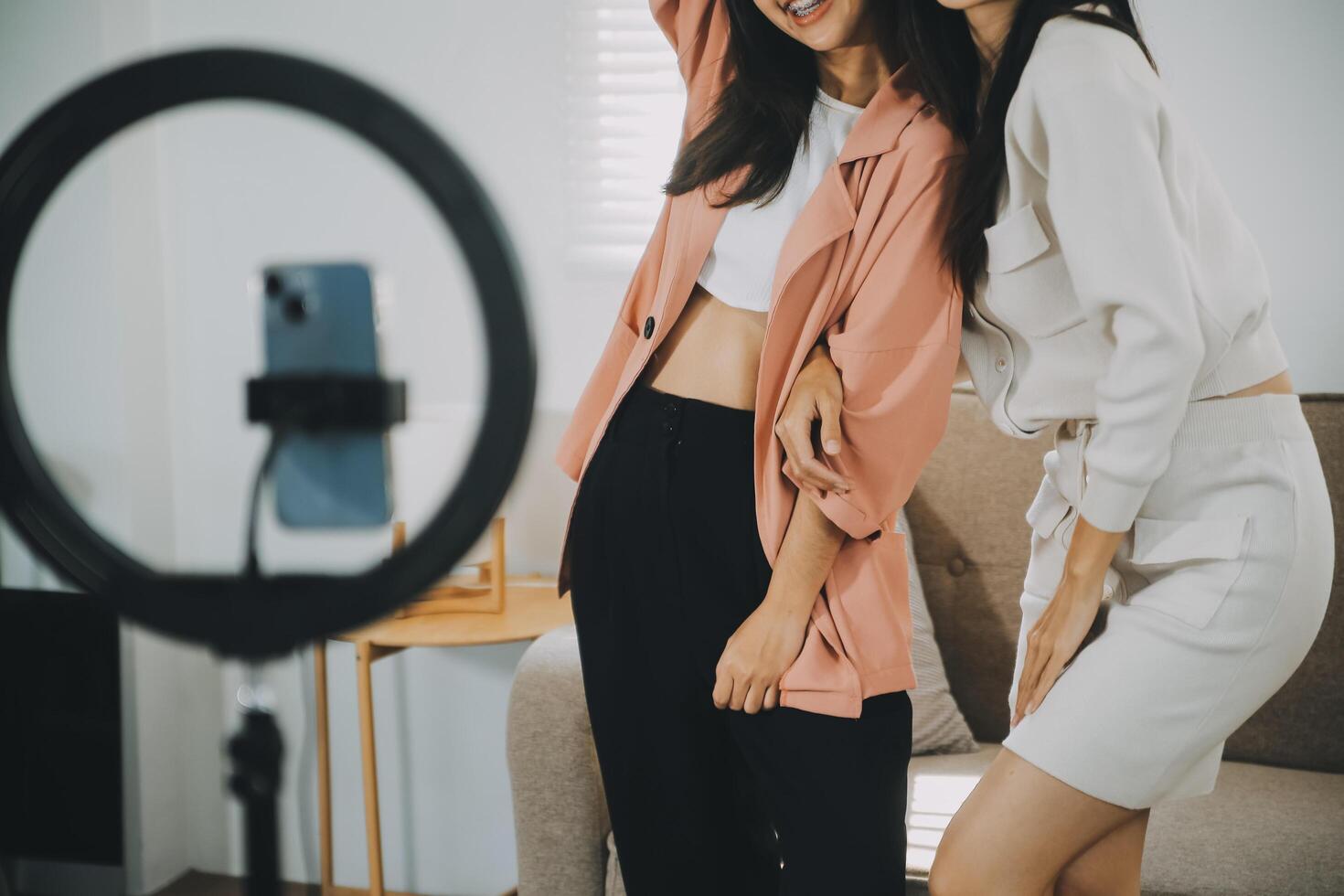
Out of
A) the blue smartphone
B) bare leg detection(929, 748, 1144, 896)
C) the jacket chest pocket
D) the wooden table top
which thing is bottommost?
the wooden table top

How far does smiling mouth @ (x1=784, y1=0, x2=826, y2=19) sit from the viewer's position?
2.83ft

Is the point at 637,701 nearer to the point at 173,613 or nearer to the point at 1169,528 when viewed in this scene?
the point at 1169,528

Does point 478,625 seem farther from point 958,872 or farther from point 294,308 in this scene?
point 294,308

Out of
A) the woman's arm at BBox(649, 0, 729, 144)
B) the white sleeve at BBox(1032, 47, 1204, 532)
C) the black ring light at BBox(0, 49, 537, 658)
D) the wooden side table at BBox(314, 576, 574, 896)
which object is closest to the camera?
the black ring light at BBox(0, 49, 537, 658)

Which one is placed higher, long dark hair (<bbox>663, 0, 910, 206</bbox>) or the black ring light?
long dark hair (<bbox>663, 0, 910, 206</bbox>)

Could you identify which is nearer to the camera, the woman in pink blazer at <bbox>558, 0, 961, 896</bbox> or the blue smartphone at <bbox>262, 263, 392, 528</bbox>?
the blue smartphone at <bbox>262, 263, 392, 528</bbox>

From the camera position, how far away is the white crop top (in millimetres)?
883

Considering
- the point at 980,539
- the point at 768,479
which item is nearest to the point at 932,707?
the point at 980,539

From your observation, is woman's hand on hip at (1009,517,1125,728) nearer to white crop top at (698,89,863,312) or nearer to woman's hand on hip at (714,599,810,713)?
woman's hand on hip at (714,599,810,713)

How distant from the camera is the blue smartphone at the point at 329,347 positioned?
0.25m

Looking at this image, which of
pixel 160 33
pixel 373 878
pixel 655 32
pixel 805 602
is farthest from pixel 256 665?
pixel 160 33

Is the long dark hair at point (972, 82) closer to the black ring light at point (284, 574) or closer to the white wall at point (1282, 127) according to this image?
the black ring light at point (284, 574)

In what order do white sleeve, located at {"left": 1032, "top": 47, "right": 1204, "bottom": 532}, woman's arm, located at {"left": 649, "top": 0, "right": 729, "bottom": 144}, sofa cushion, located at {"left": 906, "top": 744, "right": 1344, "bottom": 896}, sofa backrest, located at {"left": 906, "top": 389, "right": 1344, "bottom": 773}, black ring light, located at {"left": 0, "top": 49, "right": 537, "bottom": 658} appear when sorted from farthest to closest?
sofa backrest, located at {"left": 906, "top": 389, "right": 1344, "bottom": 773} < sofa cushion, located at {"left": 906, "top": 744, "right": 1344, "bottom": 896} < woman's arm, located at {"left": 649, "top": 0, "right": 729, "bottom": 144} < white sleeve, located at {"left": 1032, "top": 47, "right": 1204, "bottom": 532} < black ring light, located at {"left": 0, "top": 49, "right": 537, "bottom": 658}

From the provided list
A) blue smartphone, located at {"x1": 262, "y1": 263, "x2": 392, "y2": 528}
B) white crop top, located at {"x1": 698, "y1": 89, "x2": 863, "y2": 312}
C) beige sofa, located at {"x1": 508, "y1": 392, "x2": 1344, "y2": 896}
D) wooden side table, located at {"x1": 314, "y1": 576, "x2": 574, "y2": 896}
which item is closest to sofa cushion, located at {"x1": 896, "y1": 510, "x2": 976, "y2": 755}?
beige sofa, located at {"x1": 508, "y1": 392, "x2": 1344, "y2": 896}
